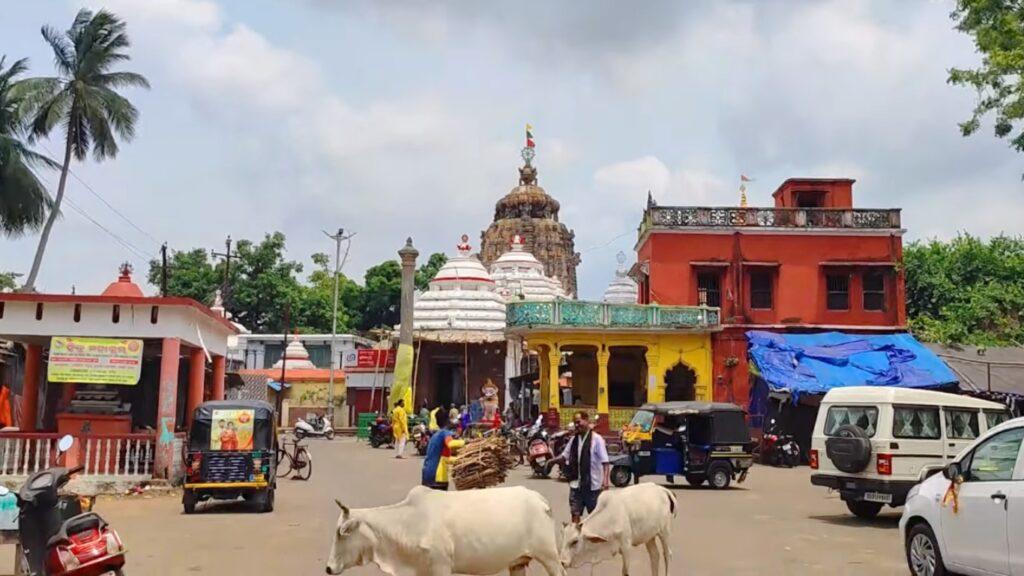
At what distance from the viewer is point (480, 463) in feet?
32.2

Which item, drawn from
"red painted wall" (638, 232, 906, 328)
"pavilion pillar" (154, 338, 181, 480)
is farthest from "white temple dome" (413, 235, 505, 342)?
"pavilion pillar" (154, 338, 181, 480)

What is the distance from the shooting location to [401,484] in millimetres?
18688

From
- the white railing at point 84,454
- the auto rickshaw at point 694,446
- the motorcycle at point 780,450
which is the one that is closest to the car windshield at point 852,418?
the auto rickshaw at point 694,446

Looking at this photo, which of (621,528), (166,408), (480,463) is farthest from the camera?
(166,408)

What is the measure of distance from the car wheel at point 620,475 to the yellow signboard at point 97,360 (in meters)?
9.41

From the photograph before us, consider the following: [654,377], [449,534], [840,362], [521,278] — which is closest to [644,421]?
[840,362]

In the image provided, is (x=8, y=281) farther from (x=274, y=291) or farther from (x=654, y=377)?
(x=654, y=377)

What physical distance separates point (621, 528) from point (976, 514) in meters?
3.15

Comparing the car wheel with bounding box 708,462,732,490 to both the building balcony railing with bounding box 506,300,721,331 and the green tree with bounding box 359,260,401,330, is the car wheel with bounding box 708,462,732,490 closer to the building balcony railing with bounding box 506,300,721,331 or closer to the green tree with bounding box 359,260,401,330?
the building balcony railing with bounding box 506,300,721,331

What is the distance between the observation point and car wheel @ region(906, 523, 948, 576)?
28.1 ft

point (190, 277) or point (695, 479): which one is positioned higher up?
point (190, 277)

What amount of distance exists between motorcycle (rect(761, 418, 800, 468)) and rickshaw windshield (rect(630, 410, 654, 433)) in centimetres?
721

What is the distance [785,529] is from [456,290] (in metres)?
30.9

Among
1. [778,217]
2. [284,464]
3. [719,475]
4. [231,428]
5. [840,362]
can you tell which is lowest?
[284,464]
